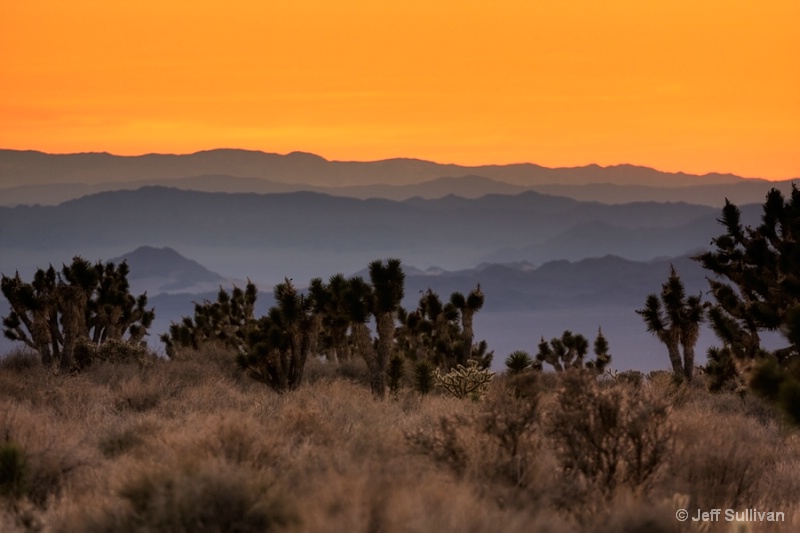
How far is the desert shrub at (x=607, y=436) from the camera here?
11.1 metres

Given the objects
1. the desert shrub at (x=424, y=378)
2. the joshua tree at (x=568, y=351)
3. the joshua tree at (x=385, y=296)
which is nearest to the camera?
the desert shrub at (x=424, y=378)

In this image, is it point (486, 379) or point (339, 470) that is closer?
point (339, 470)

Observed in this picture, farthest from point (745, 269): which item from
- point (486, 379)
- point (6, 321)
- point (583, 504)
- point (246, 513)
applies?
point (6, 321)

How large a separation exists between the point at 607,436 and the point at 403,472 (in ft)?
7.72

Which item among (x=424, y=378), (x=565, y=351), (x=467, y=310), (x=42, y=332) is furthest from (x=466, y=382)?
(x=565, y=351)

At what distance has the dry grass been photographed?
8.73m

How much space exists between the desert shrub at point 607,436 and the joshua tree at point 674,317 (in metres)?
20.4

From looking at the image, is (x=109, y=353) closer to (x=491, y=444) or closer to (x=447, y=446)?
(x=447, y=446)

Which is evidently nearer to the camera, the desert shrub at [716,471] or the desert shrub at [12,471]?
the desert shrub at [12,471]

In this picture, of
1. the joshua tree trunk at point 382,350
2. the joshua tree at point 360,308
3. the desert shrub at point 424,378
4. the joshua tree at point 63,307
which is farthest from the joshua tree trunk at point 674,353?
the joshua tree at point 63,307

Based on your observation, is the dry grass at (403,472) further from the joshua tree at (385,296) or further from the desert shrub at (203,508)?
the joshua tree at (385,296)

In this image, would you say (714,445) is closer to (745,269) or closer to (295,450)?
(295,450)

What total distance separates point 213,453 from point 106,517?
1654mm

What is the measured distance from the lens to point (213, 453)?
35.5 feet
